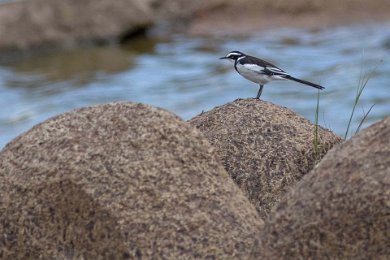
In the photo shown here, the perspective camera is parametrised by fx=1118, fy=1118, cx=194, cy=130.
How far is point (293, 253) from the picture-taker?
437cm

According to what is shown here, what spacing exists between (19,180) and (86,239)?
1.41 feet

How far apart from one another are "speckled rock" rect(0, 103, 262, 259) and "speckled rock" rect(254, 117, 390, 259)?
361 mm

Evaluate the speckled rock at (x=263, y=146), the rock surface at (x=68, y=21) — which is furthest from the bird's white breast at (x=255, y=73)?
the rock surface at (x=68, y=21)

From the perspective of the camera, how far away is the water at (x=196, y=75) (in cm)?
1470

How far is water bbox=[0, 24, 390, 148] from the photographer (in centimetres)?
1470

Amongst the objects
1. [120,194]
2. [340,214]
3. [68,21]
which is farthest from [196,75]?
[340,214]

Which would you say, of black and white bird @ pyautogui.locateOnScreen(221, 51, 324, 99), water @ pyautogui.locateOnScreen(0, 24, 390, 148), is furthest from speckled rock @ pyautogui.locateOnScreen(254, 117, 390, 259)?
water @ pyautogui.locateOnScreen(0, 24, 390, 148)

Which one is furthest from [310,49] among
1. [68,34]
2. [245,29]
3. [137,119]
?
[137,119]

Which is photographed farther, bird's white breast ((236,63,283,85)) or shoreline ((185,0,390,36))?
shoreline ((185,0,390,36))

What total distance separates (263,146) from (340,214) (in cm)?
144

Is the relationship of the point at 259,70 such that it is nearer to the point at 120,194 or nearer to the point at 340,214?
the point at 120,194

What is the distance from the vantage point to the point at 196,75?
54.1 ft

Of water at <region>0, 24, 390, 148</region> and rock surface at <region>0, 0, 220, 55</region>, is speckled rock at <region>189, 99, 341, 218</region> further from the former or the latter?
rock surface at <region>0, 0, 220, 55</region>

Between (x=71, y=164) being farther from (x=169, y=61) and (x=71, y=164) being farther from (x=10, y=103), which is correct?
(x=169, y=61)
